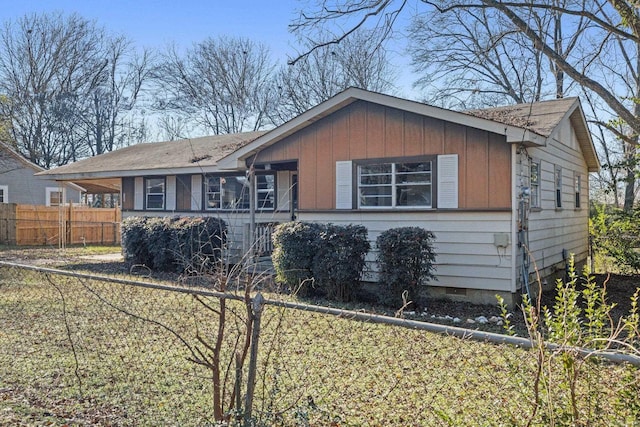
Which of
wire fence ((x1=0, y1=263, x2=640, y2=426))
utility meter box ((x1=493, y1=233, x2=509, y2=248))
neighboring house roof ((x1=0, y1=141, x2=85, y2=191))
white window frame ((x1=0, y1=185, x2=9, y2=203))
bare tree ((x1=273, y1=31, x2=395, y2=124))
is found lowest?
wire fence ((x1=0, y1=263, x2=640, y2=426))

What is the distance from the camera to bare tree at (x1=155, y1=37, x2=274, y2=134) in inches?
1218

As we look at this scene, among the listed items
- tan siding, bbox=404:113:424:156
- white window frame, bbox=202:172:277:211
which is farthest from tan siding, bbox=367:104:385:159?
white window frame, bbox=202:172:277:211

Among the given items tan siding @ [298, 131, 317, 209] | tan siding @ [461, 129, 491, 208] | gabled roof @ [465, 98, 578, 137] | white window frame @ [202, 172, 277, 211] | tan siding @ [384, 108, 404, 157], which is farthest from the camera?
white window frame @ [202, 172, 277, 211]

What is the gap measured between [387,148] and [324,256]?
8.08 ft

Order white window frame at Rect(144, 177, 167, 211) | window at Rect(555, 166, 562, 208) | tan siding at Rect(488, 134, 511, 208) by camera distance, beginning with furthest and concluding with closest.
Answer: white window frame at Rect(144, 177, 167, 211) < window at Rect(555, 166, 562, 208) < tan siding at Rect(488, 134, 511, 208)

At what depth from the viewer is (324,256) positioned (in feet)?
29.6

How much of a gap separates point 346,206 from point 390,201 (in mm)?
945

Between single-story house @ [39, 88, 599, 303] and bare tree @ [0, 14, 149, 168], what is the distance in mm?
23220

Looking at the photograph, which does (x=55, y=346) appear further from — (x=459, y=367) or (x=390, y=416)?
(x=459, y=367)

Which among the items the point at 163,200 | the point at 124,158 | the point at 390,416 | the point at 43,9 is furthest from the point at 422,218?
the point at 43,9

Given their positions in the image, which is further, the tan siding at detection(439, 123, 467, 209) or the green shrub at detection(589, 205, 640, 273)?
the green shrub at detection(589, 205, 640, 273)

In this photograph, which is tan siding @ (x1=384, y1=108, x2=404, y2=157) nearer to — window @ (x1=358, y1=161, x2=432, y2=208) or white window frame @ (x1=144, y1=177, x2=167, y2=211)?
window @ (x1=358, y1=161, x2=432, y2=208)

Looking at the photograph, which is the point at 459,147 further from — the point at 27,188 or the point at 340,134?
the point at 27,188

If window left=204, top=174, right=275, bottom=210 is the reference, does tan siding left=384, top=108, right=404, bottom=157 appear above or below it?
above
